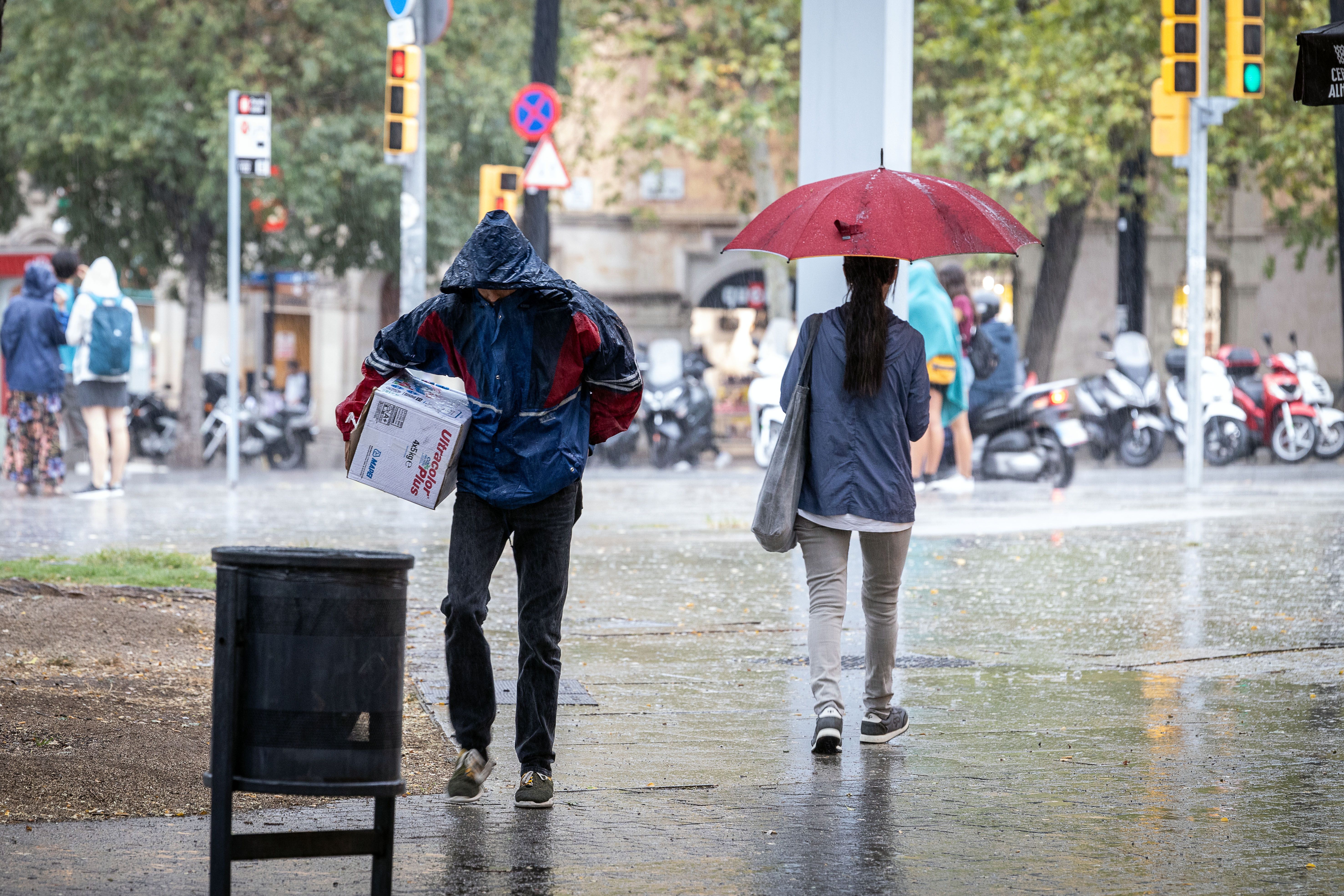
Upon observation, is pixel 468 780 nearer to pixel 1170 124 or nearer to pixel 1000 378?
pixel 1170 124

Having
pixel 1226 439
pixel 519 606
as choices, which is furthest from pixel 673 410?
pixel 519 606

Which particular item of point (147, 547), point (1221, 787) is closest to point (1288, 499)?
point (147, 547)

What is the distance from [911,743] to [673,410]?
58.2ft

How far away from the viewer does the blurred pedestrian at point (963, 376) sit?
16.1 metres

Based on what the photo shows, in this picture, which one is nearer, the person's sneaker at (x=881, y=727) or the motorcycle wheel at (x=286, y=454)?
the person's sneaker at (x=881, y=727)

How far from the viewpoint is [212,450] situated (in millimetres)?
23953

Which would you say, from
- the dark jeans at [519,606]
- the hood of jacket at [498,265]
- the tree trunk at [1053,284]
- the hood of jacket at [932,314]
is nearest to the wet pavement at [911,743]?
the dark jeans at [519,606]

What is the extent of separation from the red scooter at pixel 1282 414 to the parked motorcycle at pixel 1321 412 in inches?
2.6

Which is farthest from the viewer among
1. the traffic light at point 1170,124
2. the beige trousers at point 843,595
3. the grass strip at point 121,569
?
the traffic light at point 1170,124

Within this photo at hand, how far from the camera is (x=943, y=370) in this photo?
15.1 meters

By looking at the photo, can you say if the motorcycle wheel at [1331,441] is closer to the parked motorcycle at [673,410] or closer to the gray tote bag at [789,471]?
the parked motorcycle at [673,410]

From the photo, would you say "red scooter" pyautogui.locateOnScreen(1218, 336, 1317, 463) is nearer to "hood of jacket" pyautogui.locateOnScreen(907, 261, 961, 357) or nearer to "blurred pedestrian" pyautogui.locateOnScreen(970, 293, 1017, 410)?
"blurred pedestrian" pyautogui.locateOnScreen(970, 293, 1017, 410)

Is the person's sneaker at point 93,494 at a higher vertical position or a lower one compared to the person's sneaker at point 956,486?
lower

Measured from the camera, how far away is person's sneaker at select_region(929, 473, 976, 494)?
16984mm
